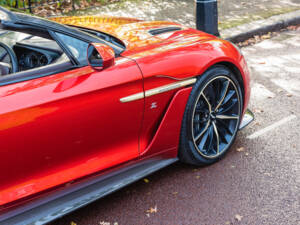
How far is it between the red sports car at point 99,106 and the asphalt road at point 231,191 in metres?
0.22

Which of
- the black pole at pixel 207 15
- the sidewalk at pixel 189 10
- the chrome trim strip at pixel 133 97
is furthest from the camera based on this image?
the sidewalk at pixel 189 10

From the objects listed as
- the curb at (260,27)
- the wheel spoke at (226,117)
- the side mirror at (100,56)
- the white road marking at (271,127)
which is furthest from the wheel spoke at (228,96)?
the curb at (260,27)

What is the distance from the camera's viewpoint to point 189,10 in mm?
8758

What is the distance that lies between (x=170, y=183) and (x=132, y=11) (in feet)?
18.7

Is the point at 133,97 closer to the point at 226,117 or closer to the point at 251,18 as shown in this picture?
the point at 226,117

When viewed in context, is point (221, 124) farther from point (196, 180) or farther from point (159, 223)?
point (159, 223)

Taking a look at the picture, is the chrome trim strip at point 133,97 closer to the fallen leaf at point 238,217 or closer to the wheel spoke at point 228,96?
the wheel spoke at point 228,96

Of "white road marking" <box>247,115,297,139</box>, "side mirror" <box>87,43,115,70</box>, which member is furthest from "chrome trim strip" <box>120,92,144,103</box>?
"white road marking" <box>247,115,297,139</box>

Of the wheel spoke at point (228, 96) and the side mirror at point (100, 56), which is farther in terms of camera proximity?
the wheel spoke at point (228, 96)

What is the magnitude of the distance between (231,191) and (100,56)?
1516mm

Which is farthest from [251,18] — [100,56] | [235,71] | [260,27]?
[100,56]

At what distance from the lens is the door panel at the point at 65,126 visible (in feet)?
8.44

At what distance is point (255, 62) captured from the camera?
6.37 meters

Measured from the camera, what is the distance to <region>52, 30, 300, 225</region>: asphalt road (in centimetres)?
317
